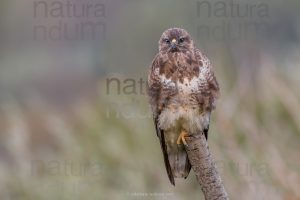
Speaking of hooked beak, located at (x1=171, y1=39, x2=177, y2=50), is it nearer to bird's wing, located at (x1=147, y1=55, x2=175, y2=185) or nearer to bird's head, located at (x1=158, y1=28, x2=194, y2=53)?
bird's head, located at (x1=158, y1=28, x2=194, y2=53)

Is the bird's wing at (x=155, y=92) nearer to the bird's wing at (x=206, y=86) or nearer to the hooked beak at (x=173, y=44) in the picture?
the hooked beak at (x=173, y=44)

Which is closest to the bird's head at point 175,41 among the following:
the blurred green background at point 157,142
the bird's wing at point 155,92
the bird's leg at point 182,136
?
the bird's wing at point 155,92

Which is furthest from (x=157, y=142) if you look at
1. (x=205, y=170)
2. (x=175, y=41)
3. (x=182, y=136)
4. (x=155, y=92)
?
(x=205, y=170)

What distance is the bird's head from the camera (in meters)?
6.61

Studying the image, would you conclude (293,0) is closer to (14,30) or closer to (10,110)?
(14,30)

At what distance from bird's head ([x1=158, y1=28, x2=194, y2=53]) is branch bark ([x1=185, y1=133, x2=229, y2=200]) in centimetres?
103

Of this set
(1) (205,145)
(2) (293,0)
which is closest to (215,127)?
(1) (205,145)

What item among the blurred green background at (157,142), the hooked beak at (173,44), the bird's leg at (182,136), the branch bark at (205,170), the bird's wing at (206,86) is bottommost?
the blurred green background at (157,142)

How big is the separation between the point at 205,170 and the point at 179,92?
1.29 metres

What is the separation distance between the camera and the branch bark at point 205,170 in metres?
5.04

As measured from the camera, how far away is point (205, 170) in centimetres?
519

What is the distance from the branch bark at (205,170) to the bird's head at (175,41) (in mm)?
1034

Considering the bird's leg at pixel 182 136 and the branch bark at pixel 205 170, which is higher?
the branch bark at pixel 205 170

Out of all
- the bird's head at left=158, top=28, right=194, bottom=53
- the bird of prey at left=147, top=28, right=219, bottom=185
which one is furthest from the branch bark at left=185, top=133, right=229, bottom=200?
the bird's head at left=158, top=28, right=194, bottom=53
